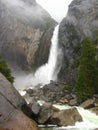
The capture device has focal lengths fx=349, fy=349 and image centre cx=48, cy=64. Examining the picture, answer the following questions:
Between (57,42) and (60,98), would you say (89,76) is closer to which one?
(60,98)

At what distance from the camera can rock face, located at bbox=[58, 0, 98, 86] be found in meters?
91.7

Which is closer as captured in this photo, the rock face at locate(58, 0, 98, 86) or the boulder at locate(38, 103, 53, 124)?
the boulder at locate(38, 103, 53, 124)

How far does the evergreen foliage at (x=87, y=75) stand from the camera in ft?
227

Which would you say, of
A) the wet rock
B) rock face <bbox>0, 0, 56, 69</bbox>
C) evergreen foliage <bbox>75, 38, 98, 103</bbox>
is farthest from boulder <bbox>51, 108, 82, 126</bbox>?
rock face <bbox>0, 0, 56, 69</bbox>

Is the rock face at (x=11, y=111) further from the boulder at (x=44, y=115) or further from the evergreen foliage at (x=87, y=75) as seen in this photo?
the evergreen foliage at (x=87, y=75)

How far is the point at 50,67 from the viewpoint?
106250mm

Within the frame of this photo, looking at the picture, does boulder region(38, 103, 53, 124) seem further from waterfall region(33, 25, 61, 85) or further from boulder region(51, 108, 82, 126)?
waterfall region(33, 25, 61, 85)

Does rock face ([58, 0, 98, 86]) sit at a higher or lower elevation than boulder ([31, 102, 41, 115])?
higher

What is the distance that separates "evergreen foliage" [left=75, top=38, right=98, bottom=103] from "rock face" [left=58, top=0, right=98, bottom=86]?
1592 centimetres

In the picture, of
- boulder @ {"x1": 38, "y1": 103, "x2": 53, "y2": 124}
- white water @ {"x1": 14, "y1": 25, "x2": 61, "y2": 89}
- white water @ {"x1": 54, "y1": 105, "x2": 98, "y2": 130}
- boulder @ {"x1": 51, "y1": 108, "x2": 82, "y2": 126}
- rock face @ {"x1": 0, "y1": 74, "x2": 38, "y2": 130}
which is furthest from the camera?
white water @ {"x1": 14, "y1": 25, "x2": 61, "y2": 89}

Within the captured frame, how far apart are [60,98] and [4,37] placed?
5946 cm

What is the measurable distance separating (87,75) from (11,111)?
35035 millimetres

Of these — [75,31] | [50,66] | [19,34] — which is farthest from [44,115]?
[19,34]

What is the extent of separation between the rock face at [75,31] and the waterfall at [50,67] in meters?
4.18
